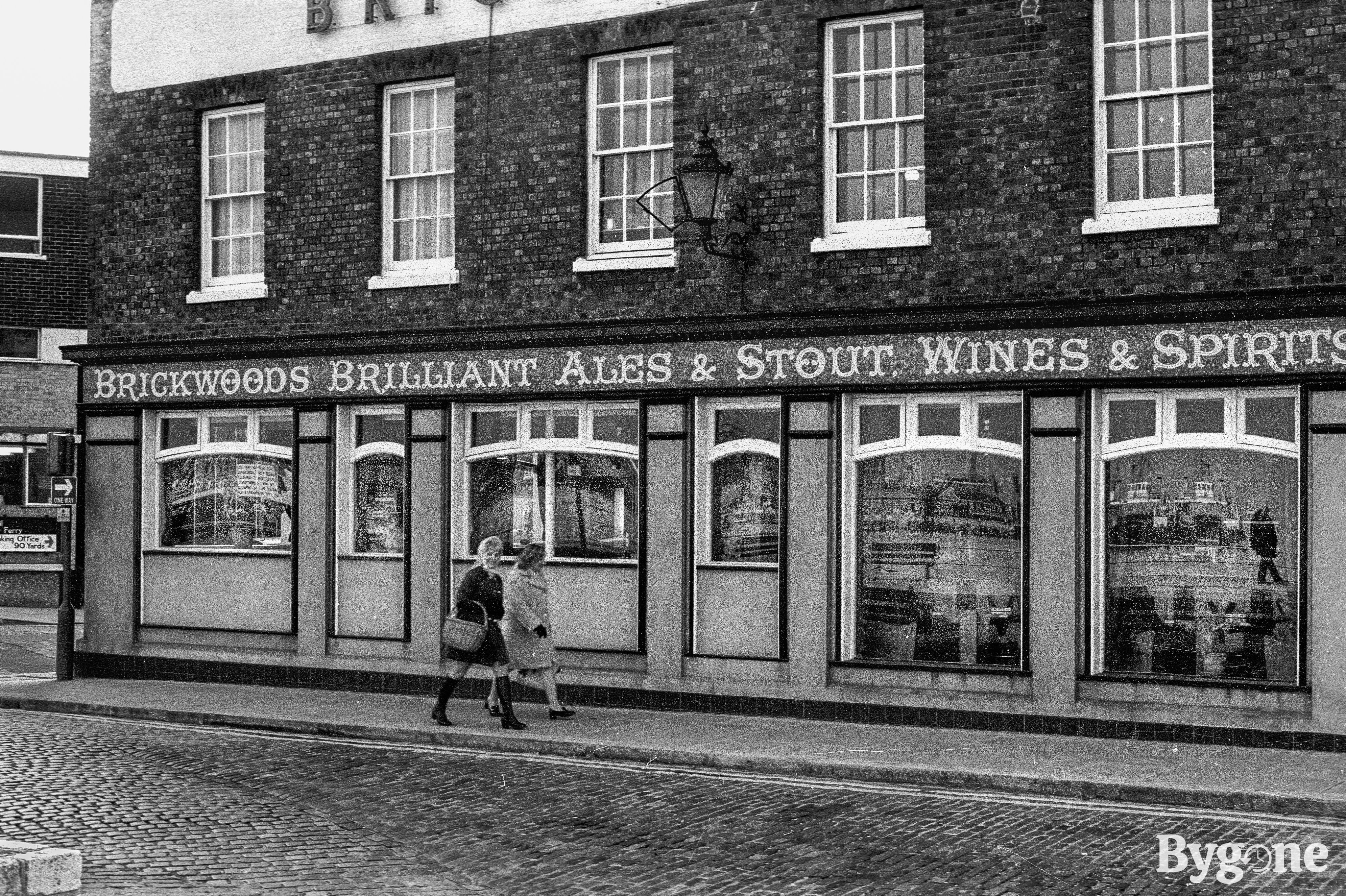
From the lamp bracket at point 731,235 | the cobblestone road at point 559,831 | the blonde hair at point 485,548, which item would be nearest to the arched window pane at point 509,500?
the blonde hair at point 485,548

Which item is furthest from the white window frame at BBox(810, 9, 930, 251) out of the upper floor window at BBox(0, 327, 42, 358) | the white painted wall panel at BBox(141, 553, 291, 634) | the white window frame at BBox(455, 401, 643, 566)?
the upper floor window at BBox(0, 327, 42, 358)

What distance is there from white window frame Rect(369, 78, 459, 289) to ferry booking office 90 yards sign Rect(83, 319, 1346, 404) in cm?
81

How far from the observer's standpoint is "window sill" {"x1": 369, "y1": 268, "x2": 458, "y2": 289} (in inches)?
723

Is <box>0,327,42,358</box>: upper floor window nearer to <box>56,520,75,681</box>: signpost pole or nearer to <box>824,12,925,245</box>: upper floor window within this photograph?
<box>56,520,75,681</box>: signpost pole

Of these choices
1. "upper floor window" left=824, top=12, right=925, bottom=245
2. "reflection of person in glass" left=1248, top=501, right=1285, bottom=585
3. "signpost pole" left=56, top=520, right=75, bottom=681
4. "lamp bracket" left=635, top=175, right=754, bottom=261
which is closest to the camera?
"reflection of person in glass" left=1248, top=501, right=1285, bottom=585

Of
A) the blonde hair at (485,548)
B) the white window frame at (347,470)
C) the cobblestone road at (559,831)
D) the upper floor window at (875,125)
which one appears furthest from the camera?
the white window frame at (347,470)

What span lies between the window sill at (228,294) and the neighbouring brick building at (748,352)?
6 centimetres

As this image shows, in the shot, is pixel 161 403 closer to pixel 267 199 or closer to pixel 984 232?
pixel 267 199

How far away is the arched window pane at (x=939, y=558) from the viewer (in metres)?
15.4

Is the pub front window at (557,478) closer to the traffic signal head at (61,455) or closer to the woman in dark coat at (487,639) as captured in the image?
the woman in dark coat at (487,639)

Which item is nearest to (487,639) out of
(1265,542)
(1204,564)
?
(1204,564)

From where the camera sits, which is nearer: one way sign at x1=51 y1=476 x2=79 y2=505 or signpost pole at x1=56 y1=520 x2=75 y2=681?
signpost pole at x1=56 y1=520 x2=75 y2=681

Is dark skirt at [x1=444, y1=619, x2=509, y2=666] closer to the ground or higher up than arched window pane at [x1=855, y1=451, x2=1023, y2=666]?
closer to the ground

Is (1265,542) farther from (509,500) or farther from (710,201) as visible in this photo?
(509,500)
